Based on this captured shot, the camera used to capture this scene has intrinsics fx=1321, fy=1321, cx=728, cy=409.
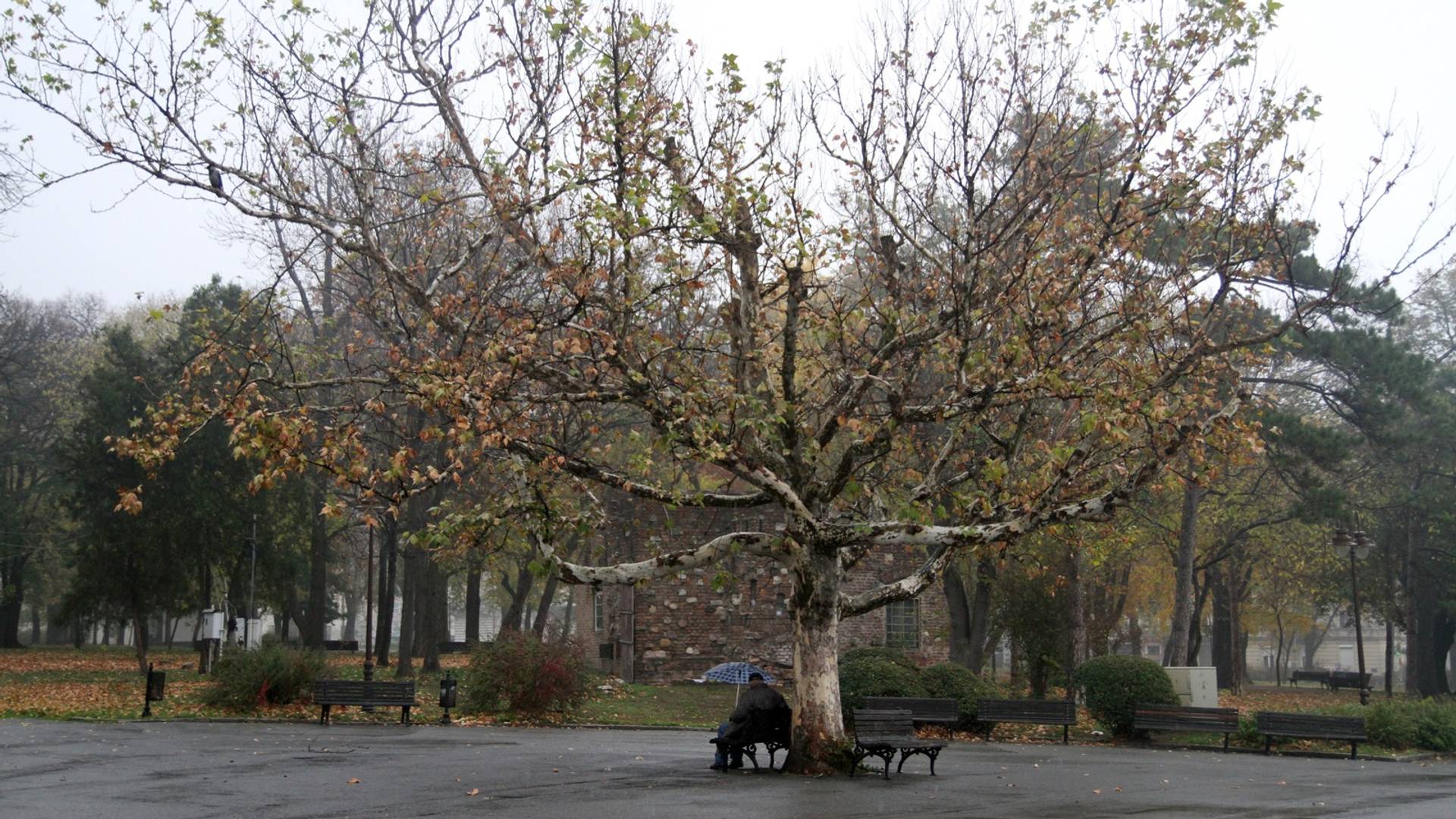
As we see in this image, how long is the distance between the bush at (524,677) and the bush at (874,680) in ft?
17.4

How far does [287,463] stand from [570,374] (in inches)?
136

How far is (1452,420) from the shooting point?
3878 cm

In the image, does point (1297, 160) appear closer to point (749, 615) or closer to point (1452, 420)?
point (749, 615)

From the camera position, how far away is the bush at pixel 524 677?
25.7 meters

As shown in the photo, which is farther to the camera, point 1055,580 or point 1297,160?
point 1055,580

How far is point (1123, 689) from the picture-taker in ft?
82.1

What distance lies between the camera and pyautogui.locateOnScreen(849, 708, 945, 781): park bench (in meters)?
16.0

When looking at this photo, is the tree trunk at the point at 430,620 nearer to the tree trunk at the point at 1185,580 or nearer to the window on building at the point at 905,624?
the window on building at the point at 905,624

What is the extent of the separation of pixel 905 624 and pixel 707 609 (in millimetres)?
6564

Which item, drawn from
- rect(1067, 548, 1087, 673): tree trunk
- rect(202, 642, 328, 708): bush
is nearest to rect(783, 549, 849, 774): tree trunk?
rect(202, 642, 328, 708): bush

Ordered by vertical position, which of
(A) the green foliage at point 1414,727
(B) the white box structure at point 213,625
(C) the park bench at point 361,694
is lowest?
(A) the green foliage at point 1414,727

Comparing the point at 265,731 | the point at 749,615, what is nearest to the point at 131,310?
the point at 749,615

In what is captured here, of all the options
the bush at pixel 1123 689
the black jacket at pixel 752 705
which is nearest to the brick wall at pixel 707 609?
the bush at pixel 1123 689

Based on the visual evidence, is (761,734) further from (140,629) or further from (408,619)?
(408,619)
